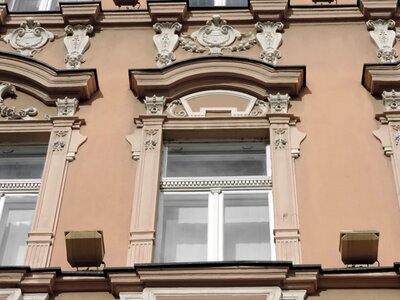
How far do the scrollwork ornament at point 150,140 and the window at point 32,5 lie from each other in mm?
3362

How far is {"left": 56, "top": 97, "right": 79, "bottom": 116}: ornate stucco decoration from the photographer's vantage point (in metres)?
10.5

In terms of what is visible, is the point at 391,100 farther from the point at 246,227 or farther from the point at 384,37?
the point at 246,227

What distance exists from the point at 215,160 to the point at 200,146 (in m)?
0.29

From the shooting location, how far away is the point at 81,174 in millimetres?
9719

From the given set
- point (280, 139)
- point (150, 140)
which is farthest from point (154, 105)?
point (280, 139)

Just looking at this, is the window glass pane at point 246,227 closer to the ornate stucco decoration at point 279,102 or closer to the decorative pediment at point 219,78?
the ornate stucco decoration at point 279,102

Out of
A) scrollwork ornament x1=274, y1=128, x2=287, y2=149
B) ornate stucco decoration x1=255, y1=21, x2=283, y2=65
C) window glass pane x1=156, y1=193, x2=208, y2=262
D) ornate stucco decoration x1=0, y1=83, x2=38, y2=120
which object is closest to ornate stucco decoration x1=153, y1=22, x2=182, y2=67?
ornate stucco decoration x1=255, y1=21, x2=283, y2=65

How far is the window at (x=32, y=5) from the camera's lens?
497 inches

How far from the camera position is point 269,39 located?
37.7ft

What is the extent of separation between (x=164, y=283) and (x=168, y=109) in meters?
2.93

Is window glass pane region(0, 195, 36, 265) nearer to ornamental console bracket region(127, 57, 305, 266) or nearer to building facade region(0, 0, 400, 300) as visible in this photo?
building facade region(0, 0, 400, 300)

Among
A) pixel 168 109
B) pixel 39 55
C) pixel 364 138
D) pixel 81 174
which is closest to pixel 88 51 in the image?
pixel 39 55

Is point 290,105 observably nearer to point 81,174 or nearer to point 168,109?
point 168,109

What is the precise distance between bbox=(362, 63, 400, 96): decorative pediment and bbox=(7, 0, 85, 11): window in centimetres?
470
